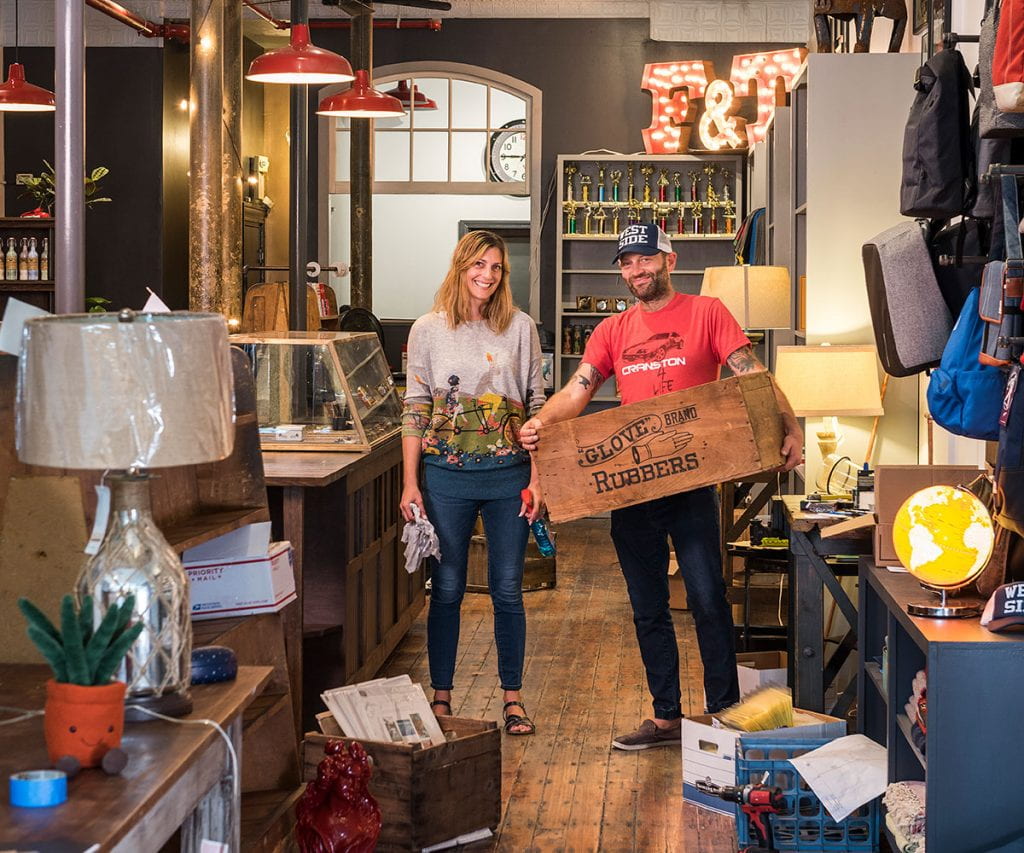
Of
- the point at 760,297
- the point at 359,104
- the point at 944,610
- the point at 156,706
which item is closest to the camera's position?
the point at 156,706

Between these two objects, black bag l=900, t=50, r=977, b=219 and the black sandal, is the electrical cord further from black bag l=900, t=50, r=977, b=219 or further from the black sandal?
the black sandal

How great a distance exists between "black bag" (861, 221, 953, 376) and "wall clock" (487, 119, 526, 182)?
800cm

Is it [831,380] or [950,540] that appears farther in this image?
[831,380]

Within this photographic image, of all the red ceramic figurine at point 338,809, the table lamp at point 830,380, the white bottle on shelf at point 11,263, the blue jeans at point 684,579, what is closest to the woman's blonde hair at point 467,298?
the blue jeans at point 684,579

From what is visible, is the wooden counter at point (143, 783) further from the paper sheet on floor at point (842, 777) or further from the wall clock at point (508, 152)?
the wall clock at point (508, 152)

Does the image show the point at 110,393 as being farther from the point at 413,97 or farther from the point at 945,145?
the point at 413,97

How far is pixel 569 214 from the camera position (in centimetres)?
1082

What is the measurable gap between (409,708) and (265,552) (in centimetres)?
101

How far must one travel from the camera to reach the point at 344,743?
11.2 ft

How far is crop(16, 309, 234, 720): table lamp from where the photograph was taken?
1.96 meters

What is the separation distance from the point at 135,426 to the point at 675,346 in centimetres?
267

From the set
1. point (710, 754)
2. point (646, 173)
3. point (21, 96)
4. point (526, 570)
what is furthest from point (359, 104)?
point (646, 173)

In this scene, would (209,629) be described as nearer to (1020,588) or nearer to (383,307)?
(1020,588)

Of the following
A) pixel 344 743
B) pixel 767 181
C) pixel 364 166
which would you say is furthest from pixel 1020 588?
pixel 364 166
